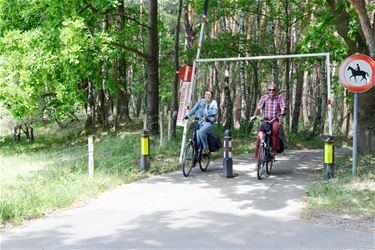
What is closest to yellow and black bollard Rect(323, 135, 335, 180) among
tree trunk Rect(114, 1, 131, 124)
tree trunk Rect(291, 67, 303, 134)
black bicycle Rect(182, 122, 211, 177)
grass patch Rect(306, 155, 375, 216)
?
grass patch Rect(306, 155, 375, 216)

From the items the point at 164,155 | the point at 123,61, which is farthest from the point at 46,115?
the point at 164,155

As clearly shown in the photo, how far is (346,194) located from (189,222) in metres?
3.12

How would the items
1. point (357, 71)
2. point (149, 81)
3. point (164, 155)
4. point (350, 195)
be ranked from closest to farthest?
1. point (350, 195)
2. point (357, 71)
3. point (164, 155)
4. point (149, 81)

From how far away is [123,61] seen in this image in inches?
899

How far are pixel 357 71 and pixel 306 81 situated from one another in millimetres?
22889

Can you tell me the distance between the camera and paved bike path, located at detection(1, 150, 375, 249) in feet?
19.0

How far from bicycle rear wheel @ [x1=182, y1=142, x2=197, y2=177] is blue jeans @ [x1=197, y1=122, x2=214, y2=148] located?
294mm

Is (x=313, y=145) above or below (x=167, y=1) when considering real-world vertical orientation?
below

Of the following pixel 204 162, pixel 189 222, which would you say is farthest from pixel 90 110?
pixel 189 222

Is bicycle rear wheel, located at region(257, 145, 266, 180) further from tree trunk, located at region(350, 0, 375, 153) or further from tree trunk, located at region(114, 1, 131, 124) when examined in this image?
tree trunk, located at region(114, 1, 131, 124)

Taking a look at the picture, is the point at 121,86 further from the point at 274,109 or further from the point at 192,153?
the point at 274,109

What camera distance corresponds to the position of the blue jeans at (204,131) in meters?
11.2

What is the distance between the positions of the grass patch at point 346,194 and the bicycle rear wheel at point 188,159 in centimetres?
301

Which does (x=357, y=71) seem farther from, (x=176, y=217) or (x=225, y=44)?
(x=225, y=44)
